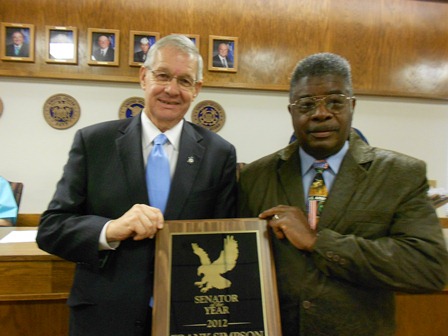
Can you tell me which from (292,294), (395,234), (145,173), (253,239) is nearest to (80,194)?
(145,173)

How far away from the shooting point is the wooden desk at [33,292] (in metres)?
1.78

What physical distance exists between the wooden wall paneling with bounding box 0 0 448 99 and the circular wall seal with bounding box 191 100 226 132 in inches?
9.6

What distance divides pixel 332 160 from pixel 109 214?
83 cm

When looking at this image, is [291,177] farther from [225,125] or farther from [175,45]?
[225,125]

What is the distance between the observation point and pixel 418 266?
112cm

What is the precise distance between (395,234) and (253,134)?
3.29 m

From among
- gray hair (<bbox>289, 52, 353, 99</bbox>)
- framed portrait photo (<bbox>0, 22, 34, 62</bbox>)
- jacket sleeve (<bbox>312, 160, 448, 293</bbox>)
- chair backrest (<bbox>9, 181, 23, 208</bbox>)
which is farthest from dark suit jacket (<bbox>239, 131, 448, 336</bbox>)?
framed portrait photo (<bbox>0, 22, 34, 62</bbox>)

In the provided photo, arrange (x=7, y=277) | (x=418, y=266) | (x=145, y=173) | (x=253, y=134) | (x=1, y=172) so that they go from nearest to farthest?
(x=418, y=266) → (x=145, y=173) → (x=7, y=277) → (x=1, y=172) → (x=253, y=134)

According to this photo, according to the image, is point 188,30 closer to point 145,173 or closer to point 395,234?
point 145,173

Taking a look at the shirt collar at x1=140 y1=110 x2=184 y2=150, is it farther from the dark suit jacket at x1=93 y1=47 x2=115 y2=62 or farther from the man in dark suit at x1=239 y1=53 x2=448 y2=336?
the dark suit jacket at x1=93 y1=47 x2=115 y2=62

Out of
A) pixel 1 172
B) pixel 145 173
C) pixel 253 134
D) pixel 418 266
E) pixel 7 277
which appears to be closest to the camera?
pixel 418 266

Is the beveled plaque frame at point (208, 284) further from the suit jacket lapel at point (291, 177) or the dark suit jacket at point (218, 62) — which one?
the dark suit jacket at point (218, 62)

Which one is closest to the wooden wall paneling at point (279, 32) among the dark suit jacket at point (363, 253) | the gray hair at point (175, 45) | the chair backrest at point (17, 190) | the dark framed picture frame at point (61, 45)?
the dark framed picture frame at point (61, 45)

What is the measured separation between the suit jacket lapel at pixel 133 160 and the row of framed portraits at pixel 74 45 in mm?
2962
